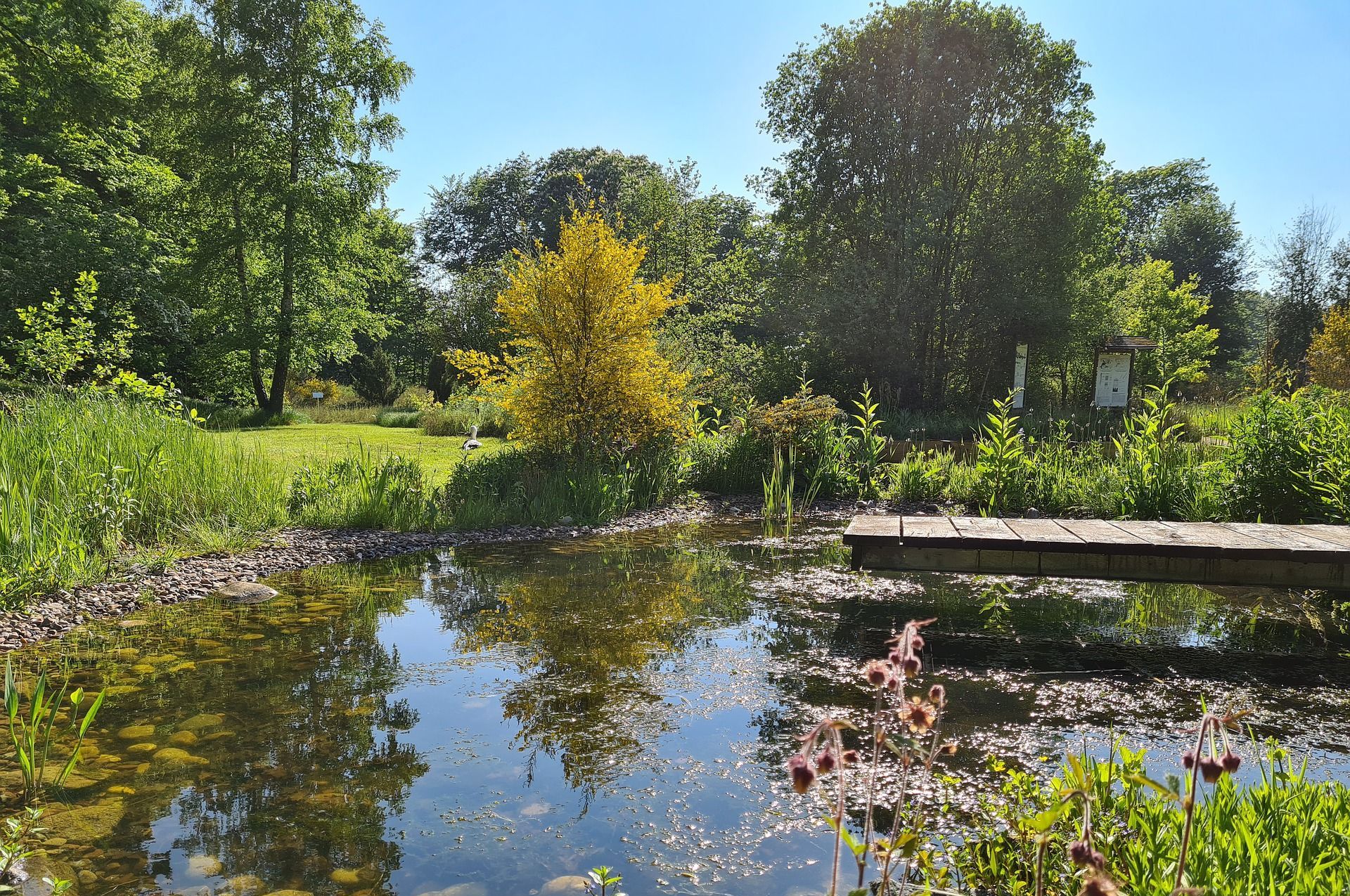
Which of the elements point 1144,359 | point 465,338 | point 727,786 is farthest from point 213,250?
point 1144,359

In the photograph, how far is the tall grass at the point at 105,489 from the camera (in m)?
5.26

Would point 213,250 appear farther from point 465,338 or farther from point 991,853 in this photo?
point 991,853

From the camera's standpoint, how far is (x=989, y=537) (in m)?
5.12

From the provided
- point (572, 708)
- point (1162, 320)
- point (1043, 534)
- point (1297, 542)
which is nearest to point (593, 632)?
point (572, 708)

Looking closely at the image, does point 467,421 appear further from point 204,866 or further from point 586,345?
point 204,866

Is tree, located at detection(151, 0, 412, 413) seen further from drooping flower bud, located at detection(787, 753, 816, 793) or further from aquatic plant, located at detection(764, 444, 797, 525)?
drooping flower bud, located at detection(787, 753, 816, 793)

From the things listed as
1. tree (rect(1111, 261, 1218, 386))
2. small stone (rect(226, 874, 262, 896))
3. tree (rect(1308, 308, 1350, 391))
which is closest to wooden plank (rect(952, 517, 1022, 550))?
small stone (rect(226, 874, 262, 896))

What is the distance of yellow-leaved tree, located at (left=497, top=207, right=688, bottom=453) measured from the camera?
9766 millimetres

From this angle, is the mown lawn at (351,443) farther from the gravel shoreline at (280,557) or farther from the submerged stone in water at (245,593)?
the submerged stone in water at (245,593)

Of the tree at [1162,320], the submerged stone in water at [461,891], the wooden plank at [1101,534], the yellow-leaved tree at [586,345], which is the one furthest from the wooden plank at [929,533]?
the tree at [1162,320]

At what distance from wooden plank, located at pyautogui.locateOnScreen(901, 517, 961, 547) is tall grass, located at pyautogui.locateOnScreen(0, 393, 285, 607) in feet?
18.7

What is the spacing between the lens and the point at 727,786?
10.1 feet

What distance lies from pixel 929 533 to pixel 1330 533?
8.29ft

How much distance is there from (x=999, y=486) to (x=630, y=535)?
4.30 meters
